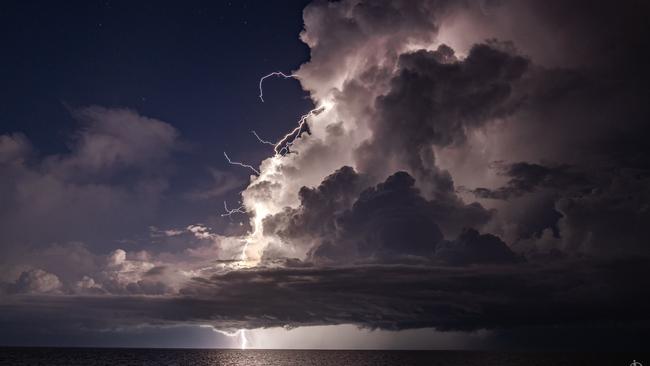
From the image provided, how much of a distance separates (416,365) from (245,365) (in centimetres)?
6348

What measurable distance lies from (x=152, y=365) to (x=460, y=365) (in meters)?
113

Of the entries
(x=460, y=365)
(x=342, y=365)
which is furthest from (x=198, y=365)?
(x=460, y=365)

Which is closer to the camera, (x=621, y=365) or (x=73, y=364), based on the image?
(x=73, y=364)

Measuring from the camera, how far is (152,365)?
175m

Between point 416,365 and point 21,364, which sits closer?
point 21,364

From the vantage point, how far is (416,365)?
193750 mm

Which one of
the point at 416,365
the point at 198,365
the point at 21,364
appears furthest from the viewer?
the point at 416,365

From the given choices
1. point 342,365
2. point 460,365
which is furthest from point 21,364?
point 460,365

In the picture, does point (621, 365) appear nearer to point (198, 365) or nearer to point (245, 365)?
point (245, 365)

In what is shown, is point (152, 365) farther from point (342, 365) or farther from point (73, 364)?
point (342, 365)

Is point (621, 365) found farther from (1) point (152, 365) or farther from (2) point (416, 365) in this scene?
(1) point (152, 365)

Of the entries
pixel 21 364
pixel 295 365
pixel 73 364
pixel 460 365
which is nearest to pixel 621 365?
pixel 460 365

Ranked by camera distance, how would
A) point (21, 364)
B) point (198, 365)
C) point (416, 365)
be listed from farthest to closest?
point (416, 365)
point (198, 365)
point (21, 364)

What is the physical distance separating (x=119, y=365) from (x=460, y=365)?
12434cm
